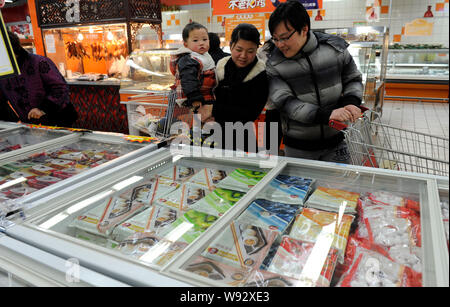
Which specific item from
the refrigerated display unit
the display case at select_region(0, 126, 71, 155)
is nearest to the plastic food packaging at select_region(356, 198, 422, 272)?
the refrigerated display unit

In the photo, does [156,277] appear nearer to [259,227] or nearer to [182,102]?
[259,227]

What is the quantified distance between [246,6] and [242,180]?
12.5 ft

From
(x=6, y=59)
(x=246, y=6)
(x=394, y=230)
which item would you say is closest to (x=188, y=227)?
(x=394, y=230)

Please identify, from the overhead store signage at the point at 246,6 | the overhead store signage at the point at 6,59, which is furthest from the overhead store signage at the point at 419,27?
the overhead store signage at the point at 6,59

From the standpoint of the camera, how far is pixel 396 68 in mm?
9727

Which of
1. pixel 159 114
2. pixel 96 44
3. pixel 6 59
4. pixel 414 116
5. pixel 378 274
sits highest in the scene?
pixel 96 44

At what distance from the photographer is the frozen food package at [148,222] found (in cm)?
125

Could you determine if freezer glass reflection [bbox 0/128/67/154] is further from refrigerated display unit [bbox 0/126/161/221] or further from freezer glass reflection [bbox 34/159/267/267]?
freezer glass reflection [bbox 34/159/267/267]

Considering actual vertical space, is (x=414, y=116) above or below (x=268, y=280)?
below

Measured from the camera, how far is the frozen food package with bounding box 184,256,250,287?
96 cm

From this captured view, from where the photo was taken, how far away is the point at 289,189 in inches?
59.2

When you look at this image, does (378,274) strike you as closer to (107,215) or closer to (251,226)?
(251,226)

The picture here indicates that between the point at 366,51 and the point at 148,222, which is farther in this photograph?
the point at 366,51
